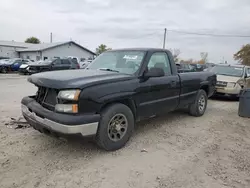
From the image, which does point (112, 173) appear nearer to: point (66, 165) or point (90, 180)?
point (90, 180)

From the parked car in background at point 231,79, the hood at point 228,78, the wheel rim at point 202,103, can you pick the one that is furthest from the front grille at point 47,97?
the hood at point 228,78

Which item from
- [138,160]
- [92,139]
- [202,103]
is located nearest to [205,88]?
[202,103]

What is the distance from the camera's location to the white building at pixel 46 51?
3656 centimetres

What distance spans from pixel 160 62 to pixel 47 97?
8.14 feet

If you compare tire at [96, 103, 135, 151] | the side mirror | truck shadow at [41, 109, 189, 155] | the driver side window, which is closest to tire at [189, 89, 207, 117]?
truck shadow at [41, 109, 189, 155]

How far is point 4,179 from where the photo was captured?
9.54 feet

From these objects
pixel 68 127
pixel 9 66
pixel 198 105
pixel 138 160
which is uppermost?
pixel 9 66

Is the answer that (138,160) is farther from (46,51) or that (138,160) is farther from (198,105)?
(46,51)

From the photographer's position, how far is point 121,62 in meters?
4.60

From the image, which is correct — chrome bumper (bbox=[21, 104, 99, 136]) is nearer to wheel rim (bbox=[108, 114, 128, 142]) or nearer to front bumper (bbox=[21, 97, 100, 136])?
front bumper (bbox=[21, 97, 100, 136])

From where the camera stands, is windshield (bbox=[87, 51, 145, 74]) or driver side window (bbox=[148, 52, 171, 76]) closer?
windshield (bbox=[87, 51, 145, 74])

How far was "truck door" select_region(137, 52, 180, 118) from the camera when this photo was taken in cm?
421

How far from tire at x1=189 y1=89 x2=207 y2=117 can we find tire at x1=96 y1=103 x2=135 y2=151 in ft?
8.97

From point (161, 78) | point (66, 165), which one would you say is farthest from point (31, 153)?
point (161, 78)
